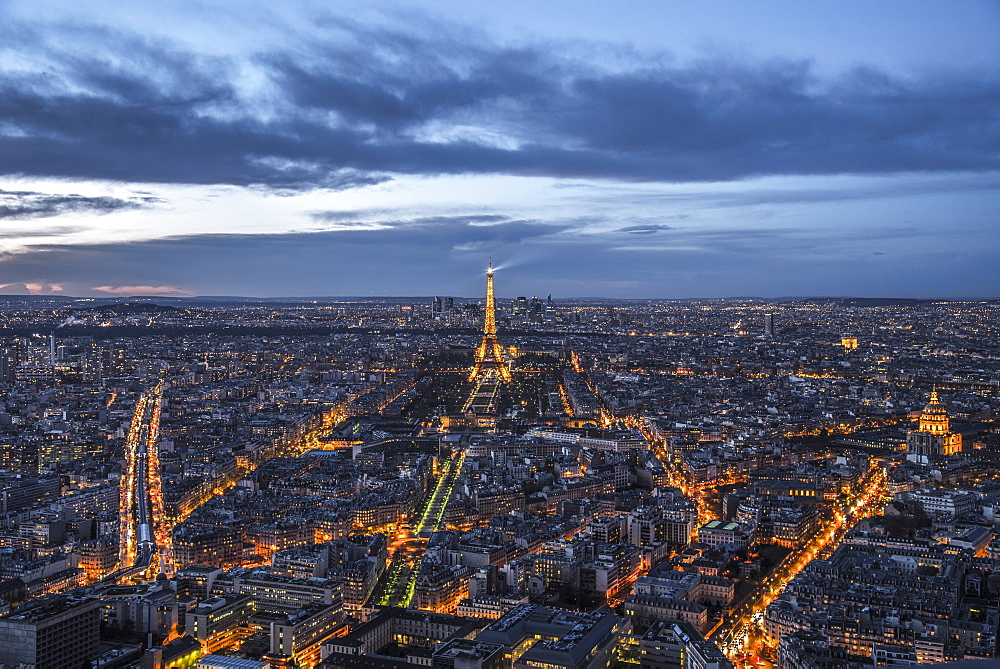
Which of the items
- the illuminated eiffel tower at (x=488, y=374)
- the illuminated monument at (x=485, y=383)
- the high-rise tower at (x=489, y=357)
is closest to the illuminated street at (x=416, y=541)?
the illuminated monument at (x=485, y=383)

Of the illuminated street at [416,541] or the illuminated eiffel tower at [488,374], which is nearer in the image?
the illuminated street at [416,541]

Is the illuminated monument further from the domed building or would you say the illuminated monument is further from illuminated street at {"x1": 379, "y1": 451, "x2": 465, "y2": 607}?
the domed building

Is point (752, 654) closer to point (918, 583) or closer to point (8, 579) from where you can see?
point (918, 583)

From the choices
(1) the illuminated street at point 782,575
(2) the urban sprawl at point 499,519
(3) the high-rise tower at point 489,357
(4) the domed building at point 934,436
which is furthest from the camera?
(3) the high-rise tower at point 489,357

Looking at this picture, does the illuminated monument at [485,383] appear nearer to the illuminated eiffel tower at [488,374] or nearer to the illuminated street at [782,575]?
the illuminated eiffel tower at [488,374]

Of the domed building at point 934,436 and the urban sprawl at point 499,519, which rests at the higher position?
the domed building at point 934,436

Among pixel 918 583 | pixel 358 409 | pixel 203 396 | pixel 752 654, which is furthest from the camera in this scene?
pixel 203 396

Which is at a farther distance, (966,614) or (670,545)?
(670,545)

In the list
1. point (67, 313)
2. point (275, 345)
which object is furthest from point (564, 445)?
point (67, 313)

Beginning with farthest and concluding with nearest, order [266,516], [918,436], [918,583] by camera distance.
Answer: [918,436], [266,516], [918,583]
